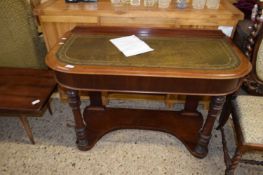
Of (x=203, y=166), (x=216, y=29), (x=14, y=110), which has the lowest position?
(x=203, y=166)

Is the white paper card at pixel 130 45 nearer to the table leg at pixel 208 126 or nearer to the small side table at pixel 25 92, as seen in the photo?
the table leg at pixel 208 126

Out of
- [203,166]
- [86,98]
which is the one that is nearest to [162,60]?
[203,166]

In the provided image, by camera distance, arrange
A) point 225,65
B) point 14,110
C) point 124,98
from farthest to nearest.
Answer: point 124,98 < point 14,110 < point 225,65

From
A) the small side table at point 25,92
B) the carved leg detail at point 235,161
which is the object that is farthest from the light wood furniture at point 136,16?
the carved leg detail at point 235,161

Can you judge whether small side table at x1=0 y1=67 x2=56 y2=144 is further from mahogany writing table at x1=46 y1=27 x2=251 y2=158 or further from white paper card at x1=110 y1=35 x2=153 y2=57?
white paper card at x1=110 y1=35 x2=153 y2=57

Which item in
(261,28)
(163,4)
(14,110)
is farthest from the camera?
(163,4)

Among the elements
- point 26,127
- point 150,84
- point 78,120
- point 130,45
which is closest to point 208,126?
point 150,84

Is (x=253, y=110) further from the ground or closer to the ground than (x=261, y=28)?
closer to the ground

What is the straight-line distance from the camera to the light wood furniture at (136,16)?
1.57 metres

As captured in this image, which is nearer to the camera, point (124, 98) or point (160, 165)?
point (160, 165)

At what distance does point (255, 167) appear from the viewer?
5.10ft

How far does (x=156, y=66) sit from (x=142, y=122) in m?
0.82

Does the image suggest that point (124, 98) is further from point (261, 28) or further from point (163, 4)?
point (261, 28)

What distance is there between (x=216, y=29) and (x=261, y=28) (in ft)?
1.24
